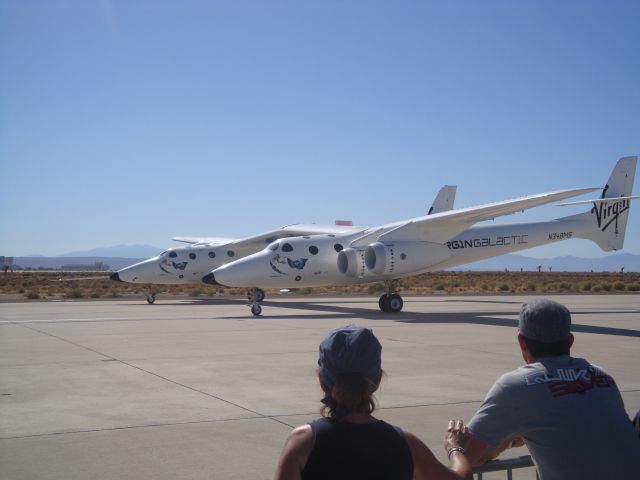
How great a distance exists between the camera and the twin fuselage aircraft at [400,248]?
23953 mm

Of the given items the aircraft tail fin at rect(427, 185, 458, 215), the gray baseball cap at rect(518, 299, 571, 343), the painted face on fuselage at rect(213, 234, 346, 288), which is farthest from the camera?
the aircraft tail fin at rect(427, 185, 458, 215)

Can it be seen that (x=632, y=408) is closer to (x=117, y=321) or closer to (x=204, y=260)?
(x=117, y=321)

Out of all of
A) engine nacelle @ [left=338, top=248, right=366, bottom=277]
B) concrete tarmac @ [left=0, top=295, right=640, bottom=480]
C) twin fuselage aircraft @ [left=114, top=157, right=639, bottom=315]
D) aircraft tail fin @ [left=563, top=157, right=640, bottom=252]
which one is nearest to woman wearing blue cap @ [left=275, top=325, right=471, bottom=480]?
concrete tarmac @ [left=0, top=295, right=640, bottom=480]

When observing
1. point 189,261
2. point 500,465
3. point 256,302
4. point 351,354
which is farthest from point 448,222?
point 351,354

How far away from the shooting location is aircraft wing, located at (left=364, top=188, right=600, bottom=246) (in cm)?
2300

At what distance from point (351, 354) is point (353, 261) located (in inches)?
845

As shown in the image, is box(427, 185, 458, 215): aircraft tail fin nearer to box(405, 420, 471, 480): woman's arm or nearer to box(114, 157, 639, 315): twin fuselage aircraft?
box(114, 157, 639, 315): twin fuselage aircraft

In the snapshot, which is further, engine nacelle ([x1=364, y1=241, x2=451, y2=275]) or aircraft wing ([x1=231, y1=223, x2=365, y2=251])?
aircraft wing ([x1=231, y1=223, x2=365, y2=251])

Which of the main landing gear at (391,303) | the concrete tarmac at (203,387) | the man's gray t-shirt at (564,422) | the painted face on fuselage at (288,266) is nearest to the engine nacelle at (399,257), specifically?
the main landing gear at (391,303)

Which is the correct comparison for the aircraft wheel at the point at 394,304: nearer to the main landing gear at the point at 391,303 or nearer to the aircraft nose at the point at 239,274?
the main landing gear at the point at 391,303

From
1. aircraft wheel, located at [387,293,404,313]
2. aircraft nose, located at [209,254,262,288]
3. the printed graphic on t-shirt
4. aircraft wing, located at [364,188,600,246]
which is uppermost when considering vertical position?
aircraft wing, located at [364,188,600,246]

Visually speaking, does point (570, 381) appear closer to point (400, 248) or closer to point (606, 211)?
point (400, 248)

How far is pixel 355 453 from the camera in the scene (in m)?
2.78

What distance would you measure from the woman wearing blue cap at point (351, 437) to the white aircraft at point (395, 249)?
65.2ft
